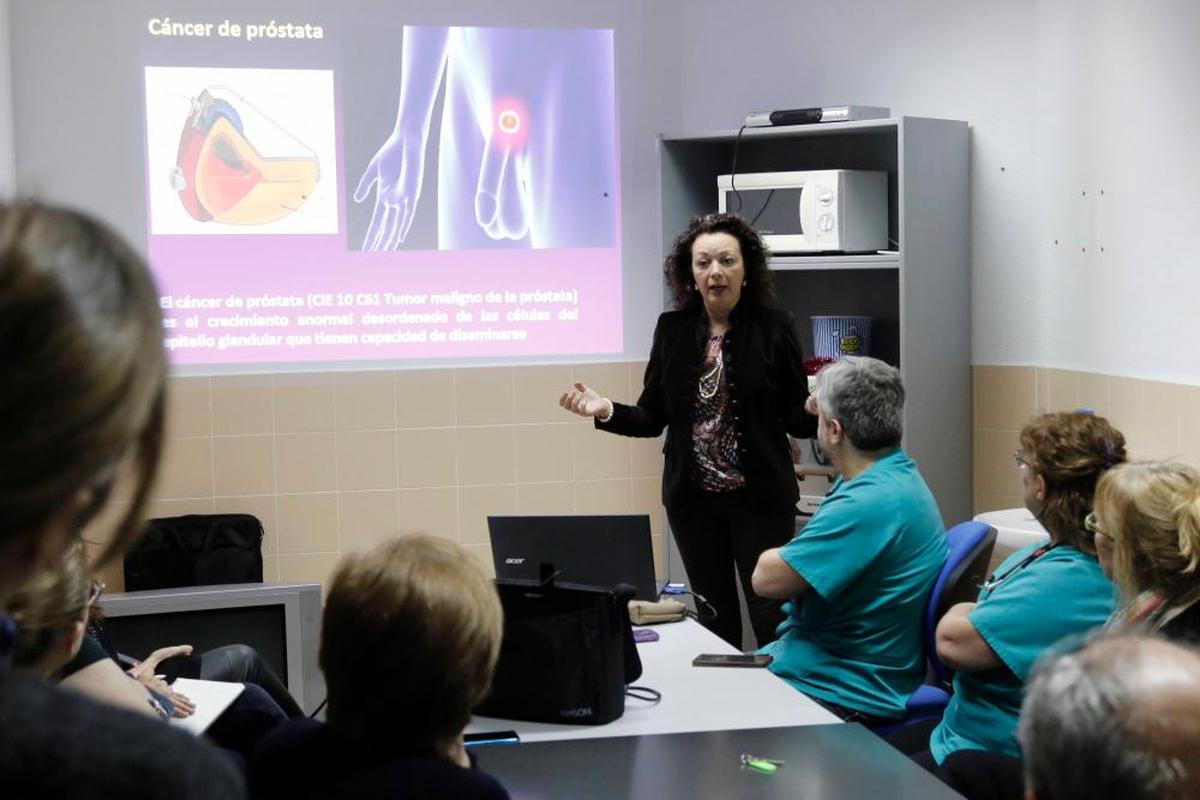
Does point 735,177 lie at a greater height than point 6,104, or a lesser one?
lesser

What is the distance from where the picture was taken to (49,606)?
134 cm

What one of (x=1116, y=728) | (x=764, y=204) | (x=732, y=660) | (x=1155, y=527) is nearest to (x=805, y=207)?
(x=764, y=204)

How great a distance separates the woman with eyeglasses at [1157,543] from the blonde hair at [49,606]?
59.2 inches

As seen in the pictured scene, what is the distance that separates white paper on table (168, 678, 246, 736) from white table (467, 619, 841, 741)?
1.60 feet

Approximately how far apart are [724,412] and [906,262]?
103 cm

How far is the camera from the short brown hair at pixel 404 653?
1.62 metres

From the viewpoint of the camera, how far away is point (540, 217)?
5391 millimetres

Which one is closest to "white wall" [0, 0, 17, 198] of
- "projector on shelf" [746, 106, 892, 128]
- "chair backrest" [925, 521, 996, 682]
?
"projector on shelf" [746, 106, 892, 128]

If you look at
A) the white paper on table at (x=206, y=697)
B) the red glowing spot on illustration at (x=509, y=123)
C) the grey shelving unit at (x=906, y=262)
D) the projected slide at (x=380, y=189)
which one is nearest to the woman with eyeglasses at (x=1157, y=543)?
the white paper on table at (x=206, y=697)

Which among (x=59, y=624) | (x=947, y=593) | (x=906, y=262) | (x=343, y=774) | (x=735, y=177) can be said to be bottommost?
(x=947, y=593)

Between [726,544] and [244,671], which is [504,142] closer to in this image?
[726,544]

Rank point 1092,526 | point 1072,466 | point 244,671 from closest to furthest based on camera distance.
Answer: point 1092,526 < point 1072,466 < point 244,671

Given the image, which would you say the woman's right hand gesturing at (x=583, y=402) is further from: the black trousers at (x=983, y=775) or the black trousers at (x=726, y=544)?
the black trousers at (x=983, y=775)

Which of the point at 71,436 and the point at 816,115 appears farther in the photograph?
the point at 816,115
